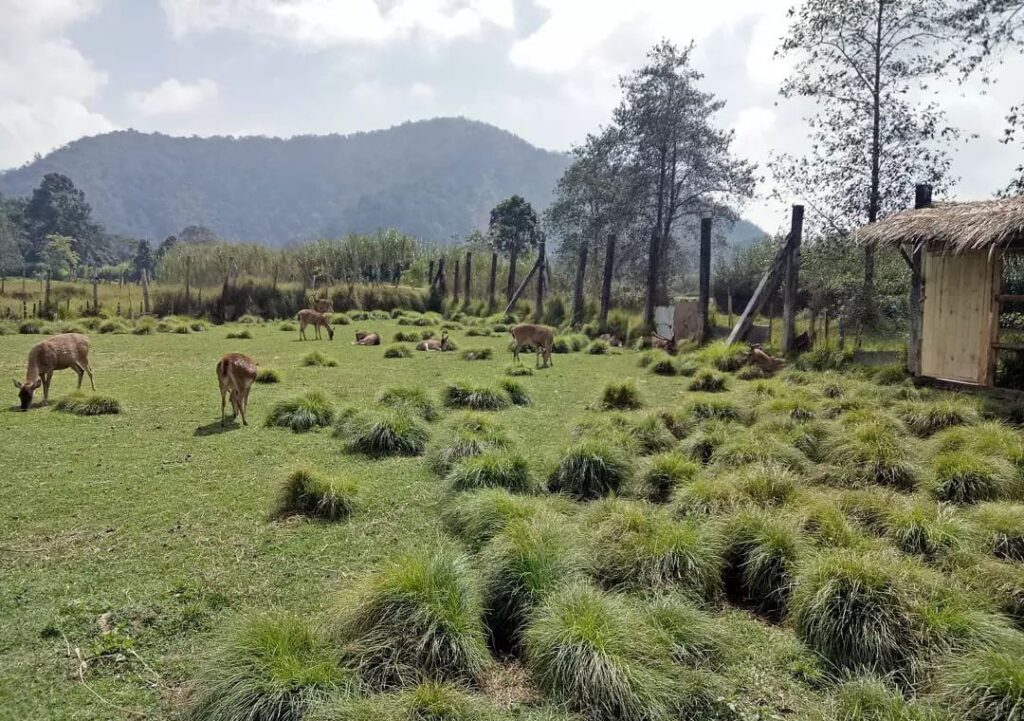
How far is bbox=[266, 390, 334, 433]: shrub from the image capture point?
26.5ft

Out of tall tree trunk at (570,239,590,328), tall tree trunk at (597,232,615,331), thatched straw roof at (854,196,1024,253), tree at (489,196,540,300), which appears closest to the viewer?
thatched straw roof at (854,196,1024,253)

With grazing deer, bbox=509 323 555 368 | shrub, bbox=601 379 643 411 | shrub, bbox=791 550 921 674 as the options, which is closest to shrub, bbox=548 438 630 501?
shrub, bbox=791 550 921 674

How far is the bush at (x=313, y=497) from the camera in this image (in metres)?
5.19

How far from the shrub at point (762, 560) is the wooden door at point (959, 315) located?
315 inches

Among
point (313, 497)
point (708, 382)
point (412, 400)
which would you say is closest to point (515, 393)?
point (412, 400)

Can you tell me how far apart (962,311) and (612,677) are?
10.5 m

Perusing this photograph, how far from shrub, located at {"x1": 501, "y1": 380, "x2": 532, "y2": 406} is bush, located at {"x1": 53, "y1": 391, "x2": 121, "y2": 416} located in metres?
Result: 5.25

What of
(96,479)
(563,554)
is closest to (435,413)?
(96,479)

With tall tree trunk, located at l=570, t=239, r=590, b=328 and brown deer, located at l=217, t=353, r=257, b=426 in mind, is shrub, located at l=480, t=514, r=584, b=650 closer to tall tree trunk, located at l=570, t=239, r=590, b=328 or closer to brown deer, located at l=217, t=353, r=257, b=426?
brown deer, located at l=217, t=353, r=257, b=426

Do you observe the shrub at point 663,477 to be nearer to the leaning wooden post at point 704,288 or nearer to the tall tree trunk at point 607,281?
the leaning wooden post at point 704,288

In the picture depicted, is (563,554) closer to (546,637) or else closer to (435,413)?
(546,637)

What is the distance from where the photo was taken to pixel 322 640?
10.4ft

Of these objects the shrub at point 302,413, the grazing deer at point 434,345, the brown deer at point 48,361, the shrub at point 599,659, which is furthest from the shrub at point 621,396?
the grazing deer at point 434,345

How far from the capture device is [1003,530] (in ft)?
14.1
